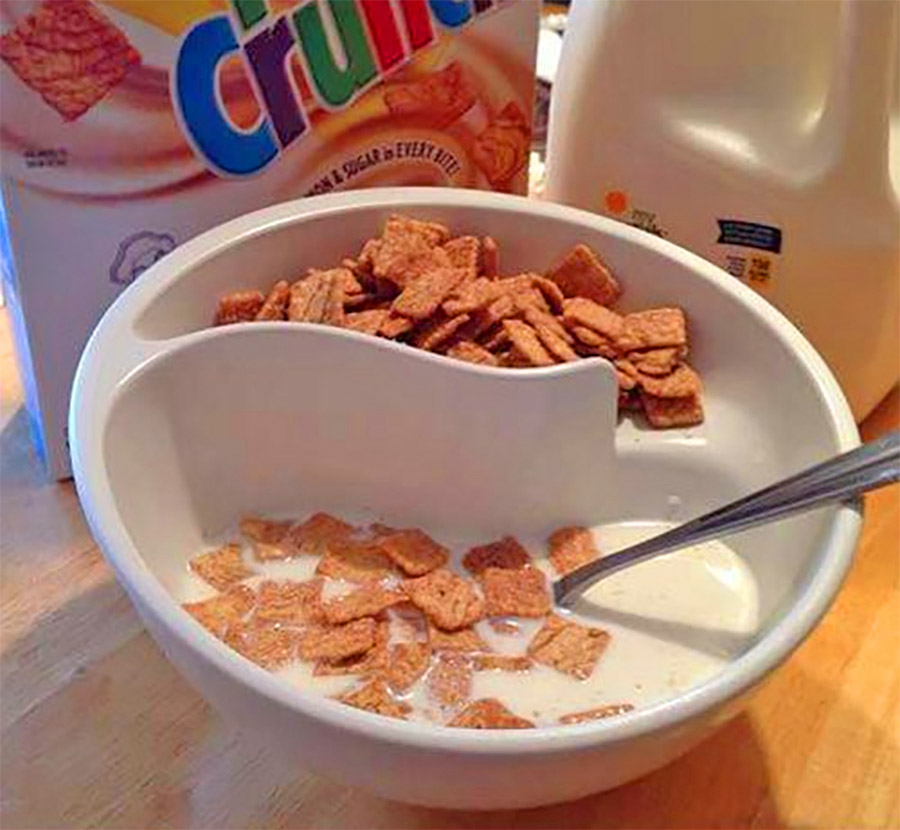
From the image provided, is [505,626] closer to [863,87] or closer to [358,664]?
[358,664]

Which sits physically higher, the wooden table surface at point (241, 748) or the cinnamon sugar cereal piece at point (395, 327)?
the cinnamon sugar cereal piece at point (395, 327)

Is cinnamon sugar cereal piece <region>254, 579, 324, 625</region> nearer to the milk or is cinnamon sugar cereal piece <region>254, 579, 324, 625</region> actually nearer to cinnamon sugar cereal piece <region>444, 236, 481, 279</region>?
the milk

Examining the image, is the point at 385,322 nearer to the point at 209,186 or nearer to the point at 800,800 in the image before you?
the point at 209,186

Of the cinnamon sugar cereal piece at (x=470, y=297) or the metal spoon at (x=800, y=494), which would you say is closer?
the metal spoon at (x=800, y=494)

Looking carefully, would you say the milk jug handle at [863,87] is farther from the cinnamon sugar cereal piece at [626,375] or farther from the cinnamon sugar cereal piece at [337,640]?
the cinnamon sugar cereal piece at [337,640]

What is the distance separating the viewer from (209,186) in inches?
23.5

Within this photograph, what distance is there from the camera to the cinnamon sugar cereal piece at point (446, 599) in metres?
0.51

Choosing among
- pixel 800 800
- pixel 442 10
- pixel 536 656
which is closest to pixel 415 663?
pixel 536 656

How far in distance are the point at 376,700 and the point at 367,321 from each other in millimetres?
163

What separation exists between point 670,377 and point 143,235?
0.23m

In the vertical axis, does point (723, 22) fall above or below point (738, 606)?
above

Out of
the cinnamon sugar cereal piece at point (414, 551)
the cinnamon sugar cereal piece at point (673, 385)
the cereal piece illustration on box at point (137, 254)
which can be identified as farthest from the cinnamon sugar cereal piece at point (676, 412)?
the cereal piece illustration on box at point (137, 254)

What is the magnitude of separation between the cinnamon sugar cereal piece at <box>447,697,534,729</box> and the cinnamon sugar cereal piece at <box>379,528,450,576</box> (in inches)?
2.9

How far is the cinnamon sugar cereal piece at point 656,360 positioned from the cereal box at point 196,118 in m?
0.15
